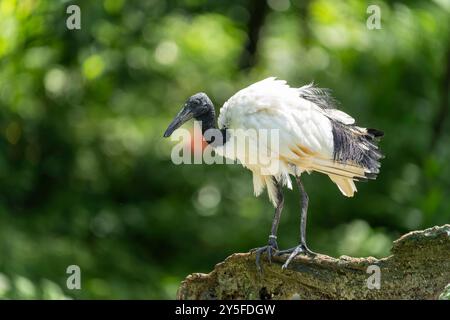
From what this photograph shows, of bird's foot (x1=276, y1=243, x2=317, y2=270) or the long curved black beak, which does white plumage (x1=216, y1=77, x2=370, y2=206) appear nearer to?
the long curved black beak

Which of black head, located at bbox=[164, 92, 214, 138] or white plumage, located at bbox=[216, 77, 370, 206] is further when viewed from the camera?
black head, located at bbox=[164, 92, 214, 138]

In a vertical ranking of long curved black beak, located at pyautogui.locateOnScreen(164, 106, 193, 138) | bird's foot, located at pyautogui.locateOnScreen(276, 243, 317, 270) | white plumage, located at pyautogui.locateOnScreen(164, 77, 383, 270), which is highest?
long curved black beak, located at pyautogui.locateOnScreen(164, 106, 193, 138)

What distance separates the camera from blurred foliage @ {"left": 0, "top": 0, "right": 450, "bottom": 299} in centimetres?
955

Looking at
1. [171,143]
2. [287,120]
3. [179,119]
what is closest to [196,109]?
[179,119]

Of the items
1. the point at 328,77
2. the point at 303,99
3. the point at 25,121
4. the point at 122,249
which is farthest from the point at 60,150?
the point at 303,99

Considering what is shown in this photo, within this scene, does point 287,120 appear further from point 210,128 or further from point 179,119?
point 179,119

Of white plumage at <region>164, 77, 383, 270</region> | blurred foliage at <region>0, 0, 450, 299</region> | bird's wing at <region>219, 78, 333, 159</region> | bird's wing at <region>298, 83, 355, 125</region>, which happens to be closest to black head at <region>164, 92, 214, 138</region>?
white plumage at <region>164, 77, 383, 270</region>

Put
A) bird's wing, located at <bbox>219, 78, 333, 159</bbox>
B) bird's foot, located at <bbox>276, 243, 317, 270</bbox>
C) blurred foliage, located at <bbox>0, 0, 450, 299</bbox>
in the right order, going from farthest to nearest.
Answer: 1. blurred foliage, located at <bbox>0, 0, 450, 299</bbox>
2. bird's wing, located at <bbox>219, 78, 333, 159</bbox>
3. bird's foot, located at <bbox>276, 243, 317, 270</bbox>

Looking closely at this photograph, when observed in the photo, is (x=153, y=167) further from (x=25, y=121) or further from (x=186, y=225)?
(x=25, y=121)

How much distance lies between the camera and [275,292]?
5.14m

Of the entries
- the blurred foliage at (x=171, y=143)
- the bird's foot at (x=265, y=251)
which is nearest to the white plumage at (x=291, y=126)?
the bird's foot at (x=265, y=251)

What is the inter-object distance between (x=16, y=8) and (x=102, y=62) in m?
2.14

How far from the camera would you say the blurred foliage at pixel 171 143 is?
9555 mm

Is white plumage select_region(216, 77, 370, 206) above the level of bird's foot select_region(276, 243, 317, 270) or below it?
above
